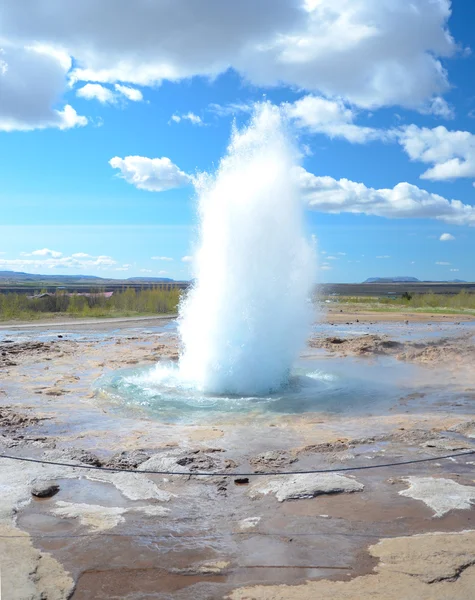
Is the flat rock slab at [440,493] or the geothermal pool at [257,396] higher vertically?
the flat rock slab at [440,493]

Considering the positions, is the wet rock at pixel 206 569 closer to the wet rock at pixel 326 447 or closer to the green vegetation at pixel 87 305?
the wet rock at pixel 326 447

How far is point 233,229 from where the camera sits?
1212 centimetres

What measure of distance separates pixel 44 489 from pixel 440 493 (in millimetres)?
3947

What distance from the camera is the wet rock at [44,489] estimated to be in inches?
223

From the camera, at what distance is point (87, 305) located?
42.1m

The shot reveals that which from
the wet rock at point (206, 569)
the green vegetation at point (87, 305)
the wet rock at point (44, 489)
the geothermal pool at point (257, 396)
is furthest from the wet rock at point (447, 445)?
the green vegetation at point (87, 305)

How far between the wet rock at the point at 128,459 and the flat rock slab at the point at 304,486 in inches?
64.3

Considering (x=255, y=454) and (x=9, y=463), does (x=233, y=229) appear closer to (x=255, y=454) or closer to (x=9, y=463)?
(x=255, y=454)

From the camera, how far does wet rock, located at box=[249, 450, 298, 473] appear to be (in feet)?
22.2

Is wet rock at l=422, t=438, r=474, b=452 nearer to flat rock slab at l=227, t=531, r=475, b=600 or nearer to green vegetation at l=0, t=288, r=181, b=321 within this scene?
flat rock slab at l=227, t=531, r=475, b=600

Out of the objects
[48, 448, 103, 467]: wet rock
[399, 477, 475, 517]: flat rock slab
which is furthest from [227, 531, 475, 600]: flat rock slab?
[48, 448, 103, 467]: wet rock

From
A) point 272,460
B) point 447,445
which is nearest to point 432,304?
point 447,445

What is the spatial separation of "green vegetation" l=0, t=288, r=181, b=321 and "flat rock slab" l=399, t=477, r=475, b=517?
104ft

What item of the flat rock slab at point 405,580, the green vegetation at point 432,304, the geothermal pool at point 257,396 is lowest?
the geothermal pool at point 257,396
